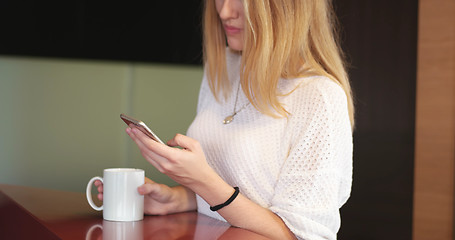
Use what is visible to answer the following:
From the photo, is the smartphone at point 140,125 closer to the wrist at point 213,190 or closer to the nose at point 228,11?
the wrist at point 213,190

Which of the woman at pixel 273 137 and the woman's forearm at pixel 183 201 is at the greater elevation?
the woman at pixel 273 137

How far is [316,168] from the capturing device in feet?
3.28

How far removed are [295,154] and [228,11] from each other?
348mm

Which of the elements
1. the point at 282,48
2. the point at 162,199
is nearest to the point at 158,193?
the point at 162,199

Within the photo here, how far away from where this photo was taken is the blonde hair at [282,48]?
3.66ft

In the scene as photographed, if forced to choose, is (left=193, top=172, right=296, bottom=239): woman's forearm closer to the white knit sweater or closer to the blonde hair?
the white knit sweater

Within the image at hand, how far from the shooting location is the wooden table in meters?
0.86

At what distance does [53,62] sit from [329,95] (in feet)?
4.32

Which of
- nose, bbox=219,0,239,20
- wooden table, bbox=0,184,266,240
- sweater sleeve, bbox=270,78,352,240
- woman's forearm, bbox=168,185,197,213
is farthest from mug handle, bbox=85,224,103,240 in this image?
nose, bbox=219,0,239,20

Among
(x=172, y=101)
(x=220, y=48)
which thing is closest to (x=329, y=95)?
(x=220, y=48)

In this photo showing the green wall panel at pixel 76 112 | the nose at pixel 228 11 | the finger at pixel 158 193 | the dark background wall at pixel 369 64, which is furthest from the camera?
the green wall panel at pixel 76 112

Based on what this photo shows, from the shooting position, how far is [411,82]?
1.88 meters

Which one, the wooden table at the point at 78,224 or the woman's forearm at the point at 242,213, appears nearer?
the wooden table at the point at 78,224

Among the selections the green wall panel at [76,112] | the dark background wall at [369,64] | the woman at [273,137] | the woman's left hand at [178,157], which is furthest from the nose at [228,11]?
the green wall panel at [76,112]
